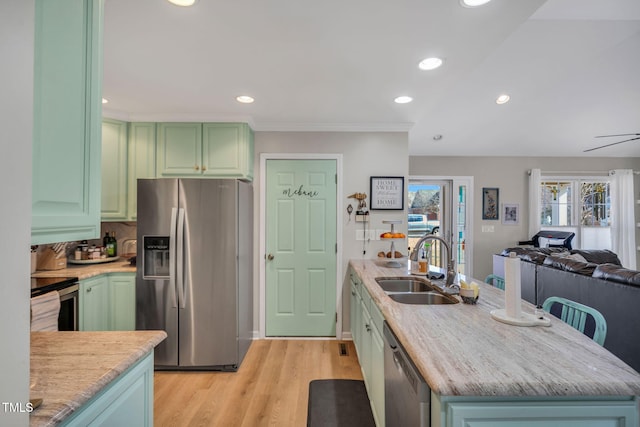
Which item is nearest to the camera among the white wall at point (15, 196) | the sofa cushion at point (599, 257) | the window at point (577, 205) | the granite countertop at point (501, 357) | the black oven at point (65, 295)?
the white wall at point (15, 196)

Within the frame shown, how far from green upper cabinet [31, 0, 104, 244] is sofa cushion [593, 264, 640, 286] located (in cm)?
348

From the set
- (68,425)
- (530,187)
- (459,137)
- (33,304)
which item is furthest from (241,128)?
(530,187)

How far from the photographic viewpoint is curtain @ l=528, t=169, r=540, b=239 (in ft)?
17.7

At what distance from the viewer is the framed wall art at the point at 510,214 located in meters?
5.46

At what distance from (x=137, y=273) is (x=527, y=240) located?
19.5 feet

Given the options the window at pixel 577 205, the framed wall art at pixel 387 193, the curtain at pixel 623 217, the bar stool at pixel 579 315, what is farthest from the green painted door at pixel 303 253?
the curtain at pixel 623 217

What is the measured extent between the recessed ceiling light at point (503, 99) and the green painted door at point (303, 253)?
2461mm

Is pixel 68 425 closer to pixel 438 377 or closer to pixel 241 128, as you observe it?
pixel 438 377

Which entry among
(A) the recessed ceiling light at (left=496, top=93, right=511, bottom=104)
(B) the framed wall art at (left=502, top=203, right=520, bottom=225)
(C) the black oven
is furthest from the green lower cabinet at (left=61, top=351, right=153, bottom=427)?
(B) the framed wall art at (left=502, top=203, right=520, bottom=225)

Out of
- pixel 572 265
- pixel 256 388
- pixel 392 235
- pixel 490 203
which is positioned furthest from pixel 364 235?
pixel 490 203

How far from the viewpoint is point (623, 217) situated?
5.49m

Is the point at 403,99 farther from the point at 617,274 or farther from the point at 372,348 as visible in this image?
the point at 617,274

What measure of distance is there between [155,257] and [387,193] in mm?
2373

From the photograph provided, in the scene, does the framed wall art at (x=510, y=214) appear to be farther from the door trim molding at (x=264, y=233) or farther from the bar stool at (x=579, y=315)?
the bar stool at (x=579, y=315)
